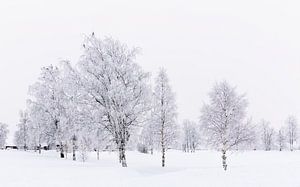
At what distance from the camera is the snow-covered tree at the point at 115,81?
24.9m

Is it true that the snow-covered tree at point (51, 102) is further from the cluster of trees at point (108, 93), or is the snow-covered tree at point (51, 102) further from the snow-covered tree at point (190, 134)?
the snow-covered tree at point (190, 134)

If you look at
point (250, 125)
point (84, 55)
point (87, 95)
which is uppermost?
point (84, 55)

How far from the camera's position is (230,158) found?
66500 mm

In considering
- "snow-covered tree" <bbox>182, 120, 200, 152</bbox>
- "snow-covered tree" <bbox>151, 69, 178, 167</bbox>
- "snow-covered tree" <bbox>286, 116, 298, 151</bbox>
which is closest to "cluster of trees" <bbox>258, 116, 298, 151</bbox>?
"snow-covered tree" <bbox>286, 116, 298, 151</bbox>

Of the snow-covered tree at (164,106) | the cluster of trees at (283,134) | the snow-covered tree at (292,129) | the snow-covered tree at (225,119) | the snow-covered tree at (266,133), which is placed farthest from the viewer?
the snow-covered tree at (266,133)

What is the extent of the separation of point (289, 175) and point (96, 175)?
14583mm

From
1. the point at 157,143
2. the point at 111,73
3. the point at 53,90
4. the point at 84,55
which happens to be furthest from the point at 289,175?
the point at 53,90

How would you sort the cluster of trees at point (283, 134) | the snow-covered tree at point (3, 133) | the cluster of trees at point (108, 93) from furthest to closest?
the snow-covered tree at point (3, 133) → the cluster of trees at point (283, 134) → the cluster of trees at point (108, 93)

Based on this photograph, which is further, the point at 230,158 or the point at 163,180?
the point at 230,158

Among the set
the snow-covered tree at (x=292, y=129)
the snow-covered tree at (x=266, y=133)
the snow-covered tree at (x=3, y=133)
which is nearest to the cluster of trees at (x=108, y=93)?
the snow-covered tree at (x=292, y=129)

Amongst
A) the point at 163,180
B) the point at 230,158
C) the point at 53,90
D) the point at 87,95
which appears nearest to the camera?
the point at 163,180

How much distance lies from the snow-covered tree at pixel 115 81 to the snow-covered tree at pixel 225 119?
10.6 metres

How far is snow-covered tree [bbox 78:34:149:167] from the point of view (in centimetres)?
2489

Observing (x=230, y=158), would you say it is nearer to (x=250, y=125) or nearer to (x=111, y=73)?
(x=250, y=125)
